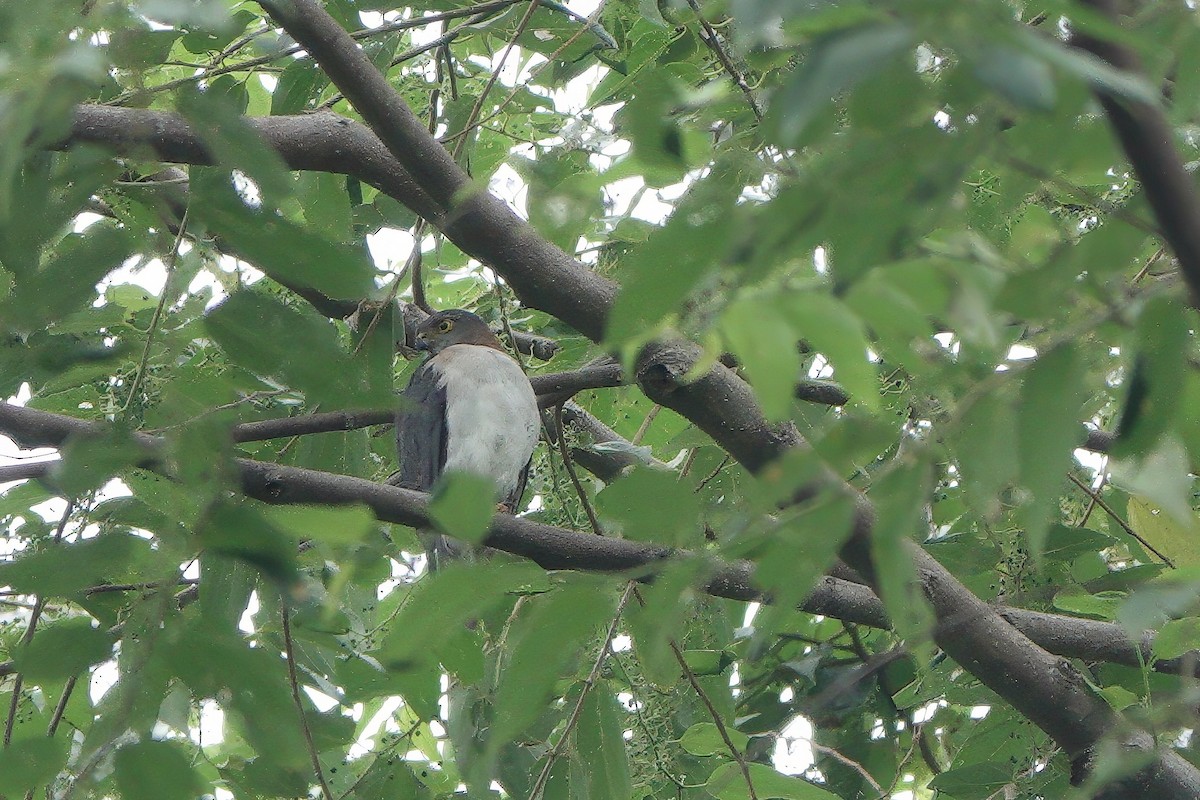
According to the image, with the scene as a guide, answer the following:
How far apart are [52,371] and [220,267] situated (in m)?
1.30

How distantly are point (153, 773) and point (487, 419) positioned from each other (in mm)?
4412

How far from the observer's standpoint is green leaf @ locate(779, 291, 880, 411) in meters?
1.10

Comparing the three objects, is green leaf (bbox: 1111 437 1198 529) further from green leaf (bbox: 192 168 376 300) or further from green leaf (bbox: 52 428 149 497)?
green leaf (bbox: 52 428 149 497)

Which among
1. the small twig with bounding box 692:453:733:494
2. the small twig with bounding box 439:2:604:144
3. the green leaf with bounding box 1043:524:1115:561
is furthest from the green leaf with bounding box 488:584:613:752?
the small twig with bounding box 692:453:733:494

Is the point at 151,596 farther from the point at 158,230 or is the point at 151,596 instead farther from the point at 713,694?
the point at 713,694

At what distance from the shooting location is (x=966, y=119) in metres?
1.15

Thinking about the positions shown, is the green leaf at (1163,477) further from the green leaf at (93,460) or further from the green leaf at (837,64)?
the green leaf at (93,460)

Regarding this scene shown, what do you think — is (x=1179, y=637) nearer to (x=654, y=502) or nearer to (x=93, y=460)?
(x=654, y=502)

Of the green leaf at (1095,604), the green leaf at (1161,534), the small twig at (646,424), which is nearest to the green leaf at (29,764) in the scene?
the green leaf at (1095,604)

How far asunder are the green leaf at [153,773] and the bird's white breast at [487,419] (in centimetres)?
413

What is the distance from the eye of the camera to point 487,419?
5.95 m

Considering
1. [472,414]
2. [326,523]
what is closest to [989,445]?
[326,523]

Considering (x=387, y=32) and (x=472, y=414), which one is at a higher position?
(x=472, y=414)

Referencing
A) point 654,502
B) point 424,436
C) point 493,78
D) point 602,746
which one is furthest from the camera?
point 424,436
